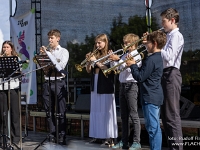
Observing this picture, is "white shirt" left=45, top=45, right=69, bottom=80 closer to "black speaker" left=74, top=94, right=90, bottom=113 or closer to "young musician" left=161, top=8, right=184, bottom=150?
"young musician" left=161, top=8, right=184, bottom=150

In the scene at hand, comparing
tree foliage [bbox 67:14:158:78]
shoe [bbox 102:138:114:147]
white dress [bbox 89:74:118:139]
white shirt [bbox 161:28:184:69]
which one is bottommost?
shoe [bbox 102:138:114:147]

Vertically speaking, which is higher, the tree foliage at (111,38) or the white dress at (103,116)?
the tree foliage at (111,38)

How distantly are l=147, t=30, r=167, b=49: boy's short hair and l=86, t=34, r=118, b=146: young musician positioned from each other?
1.35 meters

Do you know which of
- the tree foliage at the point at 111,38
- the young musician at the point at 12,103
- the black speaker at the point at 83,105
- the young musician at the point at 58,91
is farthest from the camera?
the tree foliage at the point at 111,38

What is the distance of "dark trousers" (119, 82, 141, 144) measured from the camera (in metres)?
4.83

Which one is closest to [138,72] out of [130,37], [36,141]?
[130,37]

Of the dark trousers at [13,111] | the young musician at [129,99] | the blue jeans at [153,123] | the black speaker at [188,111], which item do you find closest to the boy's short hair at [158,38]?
the blue jeans at [153,123]

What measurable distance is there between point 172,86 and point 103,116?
5.33 feet

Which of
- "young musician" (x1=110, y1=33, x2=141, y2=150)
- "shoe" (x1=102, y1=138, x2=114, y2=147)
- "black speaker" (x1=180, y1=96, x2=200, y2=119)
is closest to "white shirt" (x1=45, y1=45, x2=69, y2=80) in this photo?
"young musician" (x1=110, y1=33, x2=141, y2=150)

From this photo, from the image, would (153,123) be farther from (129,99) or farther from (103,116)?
(103,116)

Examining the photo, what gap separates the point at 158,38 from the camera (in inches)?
154

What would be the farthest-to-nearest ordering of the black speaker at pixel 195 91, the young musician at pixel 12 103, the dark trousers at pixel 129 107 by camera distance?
1. the black speaker at pixel 195 91
2. the young musician at pixel 12 103
3. the dark trousers at pixel 129 107

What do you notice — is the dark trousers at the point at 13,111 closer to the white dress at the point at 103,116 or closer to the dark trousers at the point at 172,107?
the white dress at the point at 103,116

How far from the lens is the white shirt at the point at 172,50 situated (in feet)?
12.9
